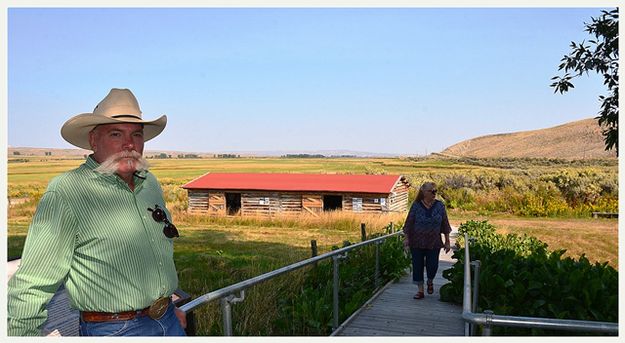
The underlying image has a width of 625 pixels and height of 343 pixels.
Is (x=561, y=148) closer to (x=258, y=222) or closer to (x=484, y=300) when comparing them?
(x=258, y=222)

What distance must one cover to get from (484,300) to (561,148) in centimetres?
9246

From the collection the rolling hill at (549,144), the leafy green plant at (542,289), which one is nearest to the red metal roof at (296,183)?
the leafy green plant at (542,289)

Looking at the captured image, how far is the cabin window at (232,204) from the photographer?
2749 centimetres

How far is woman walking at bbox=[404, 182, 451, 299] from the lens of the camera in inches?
246

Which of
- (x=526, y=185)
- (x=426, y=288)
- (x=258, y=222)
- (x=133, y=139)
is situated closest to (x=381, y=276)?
(x=426, y=288)

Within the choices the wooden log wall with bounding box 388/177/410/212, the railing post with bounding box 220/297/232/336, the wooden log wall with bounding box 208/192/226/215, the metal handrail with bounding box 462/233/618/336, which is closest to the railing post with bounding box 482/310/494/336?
the metal handrail with bounding box 462/233/618/336

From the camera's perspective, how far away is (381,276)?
318 inches

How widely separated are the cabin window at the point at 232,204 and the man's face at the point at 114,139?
25.0 metres

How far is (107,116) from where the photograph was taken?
2371 mm

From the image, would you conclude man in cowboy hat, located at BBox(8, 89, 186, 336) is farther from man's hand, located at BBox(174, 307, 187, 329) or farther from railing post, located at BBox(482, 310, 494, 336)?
railing post, located at BBox(482, 310, 494, 336)

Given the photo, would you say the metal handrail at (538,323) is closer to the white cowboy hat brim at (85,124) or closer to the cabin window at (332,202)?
the white cowboy hat brim at (85,124)

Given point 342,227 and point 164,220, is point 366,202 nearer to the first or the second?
point 342,227

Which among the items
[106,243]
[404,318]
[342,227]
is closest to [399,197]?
[342,227]

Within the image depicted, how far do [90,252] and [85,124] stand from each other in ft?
2.07
